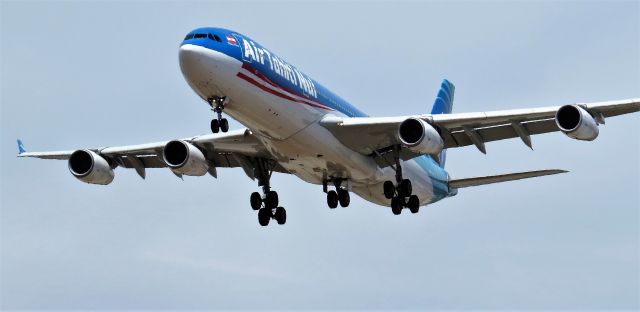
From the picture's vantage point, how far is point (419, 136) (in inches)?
1666

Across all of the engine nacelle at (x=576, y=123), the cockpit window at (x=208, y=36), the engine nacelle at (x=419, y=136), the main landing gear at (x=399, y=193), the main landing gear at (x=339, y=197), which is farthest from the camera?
the main landing gear at (x=339, y=197)

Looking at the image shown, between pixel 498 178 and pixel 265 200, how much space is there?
9.83m

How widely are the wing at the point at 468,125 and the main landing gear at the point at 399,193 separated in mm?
932

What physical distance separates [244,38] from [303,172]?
23.3ft

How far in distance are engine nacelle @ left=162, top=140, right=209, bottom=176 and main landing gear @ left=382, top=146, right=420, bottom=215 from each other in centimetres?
744

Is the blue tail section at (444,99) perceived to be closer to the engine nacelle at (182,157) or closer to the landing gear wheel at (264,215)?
the landing gear wheel at (264,215)

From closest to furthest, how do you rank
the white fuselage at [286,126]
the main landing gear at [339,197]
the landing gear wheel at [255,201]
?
the white fuselage at [286,126]
the main landing gear at [339,197]
the landing gear wheel at [255,201]

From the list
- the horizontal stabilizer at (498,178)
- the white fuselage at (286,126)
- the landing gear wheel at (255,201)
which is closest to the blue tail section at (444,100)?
the horizontal stabilizer at (498,178)

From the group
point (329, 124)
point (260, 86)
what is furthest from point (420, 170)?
point (260, 86)

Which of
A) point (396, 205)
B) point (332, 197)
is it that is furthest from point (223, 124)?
point (396, 205)

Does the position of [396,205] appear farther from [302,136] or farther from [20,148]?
[20,148]

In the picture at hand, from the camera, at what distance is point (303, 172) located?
4562 centimetres

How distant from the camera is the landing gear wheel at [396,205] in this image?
46.9 m

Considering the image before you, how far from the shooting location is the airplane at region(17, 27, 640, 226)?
39.5 meters
